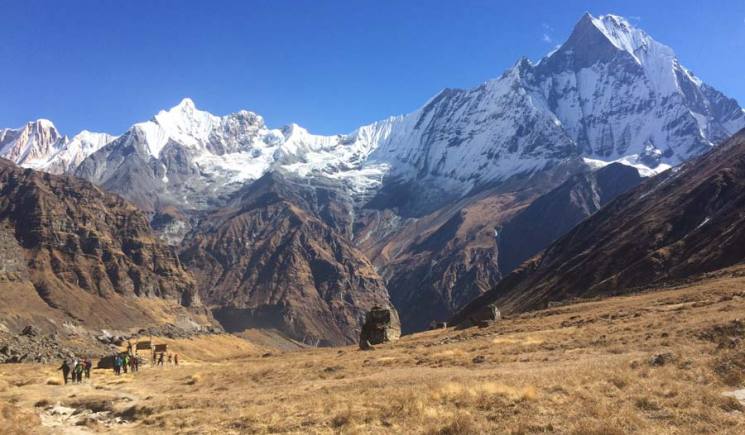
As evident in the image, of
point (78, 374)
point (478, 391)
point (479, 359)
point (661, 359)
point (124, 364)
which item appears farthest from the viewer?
point (124, 364)

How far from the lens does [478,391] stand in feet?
72.8

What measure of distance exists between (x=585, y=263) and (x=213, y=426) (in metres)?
140

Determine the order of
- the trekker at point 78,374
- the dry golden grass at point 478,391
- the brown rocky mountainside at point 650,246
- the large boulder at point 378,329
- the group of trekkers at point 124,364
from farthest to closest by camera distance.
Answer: the brown rocky mountainside at point 650,246 → the large boulder at point 378,329 → the group of trekkers at point 124,364 → the trekker at point 78,374 → the dry golden grass at point 478,391

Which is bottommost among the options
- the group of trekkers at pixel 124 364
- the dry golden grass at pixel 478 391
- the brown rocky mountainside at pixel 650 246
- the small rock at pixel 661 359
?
the dry golden grass at pixel 478 391

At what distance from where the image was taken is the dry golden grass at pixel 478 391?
18.3m

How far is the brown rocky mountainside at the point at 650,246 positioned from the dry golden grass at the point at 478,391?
201ft

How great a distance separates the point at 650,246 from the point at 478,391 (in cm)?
13425

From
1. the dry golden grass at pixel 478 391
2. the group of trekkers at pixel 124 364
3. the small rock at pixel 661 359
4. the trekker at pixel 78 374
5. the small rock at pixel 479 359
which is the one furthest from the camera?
the group of trekkers at pixel 124 364

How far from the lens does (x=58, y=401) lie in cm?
3356

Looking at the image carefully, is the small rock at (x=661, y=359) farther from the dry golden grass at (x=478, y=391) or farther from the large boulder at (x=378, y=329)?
the large boulder at (x=378, y=329)

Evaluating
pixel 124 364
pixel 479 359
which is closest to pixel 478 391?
pixel 479 359

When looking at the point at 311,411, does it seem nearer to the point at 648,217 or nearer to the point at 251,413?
the point at 251,413

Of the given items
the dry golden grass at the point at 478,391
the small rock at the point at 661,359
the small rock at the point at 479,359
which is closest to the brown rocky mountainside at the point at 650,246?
the dry golden grass at the point at 478,391

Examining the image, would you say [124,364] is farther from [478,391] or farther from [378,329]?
[478,391]
